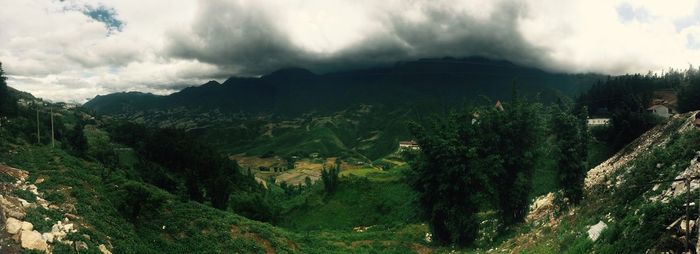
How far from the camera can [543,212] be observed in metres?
38.5

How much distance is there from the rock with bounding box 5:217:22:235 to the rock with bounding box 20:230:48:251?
1.21 ft

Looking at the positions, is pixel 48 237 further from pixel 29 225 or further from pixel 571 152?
pixel 571 152

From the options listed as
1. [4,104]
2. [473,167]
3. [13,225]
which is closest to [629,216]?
[473,167]

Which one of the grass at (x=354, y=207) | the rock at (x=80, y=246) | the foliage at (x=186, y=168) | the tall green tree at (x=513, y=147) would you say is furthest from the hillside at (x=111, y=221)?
the grass at (x=354, y=207)

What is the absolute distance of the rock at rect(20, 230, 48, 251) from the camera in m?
18.5

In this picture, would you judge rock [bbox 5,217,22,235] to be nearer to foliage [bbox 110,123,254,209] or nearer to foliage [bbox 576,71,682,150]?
foliage [bbox 110,123,254,209]

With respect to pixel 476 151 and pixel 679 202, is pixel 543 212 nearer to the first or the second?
pixel 476 151

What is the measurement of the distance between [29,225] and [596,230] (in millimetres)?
28956

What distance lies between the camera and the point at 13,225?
62.8 feet

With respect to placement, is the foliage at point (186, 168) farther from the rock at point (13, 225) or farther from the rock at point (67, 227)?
the rock at point (13, 225)

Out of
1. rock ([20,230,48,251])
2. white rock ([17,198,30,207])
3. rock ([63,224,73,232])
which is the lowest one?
rock ([63,224,73,232])

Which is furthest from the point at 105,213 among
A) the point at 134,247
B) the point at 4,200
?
the point at 4,200

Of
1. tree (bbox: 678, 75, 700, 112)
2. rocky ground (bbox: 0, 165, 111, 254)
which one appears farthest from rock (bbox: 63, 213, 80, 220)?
tree (bbox: 678, 75, 700, 112)

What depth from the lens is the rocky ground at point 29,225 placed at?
18594 millimetres
